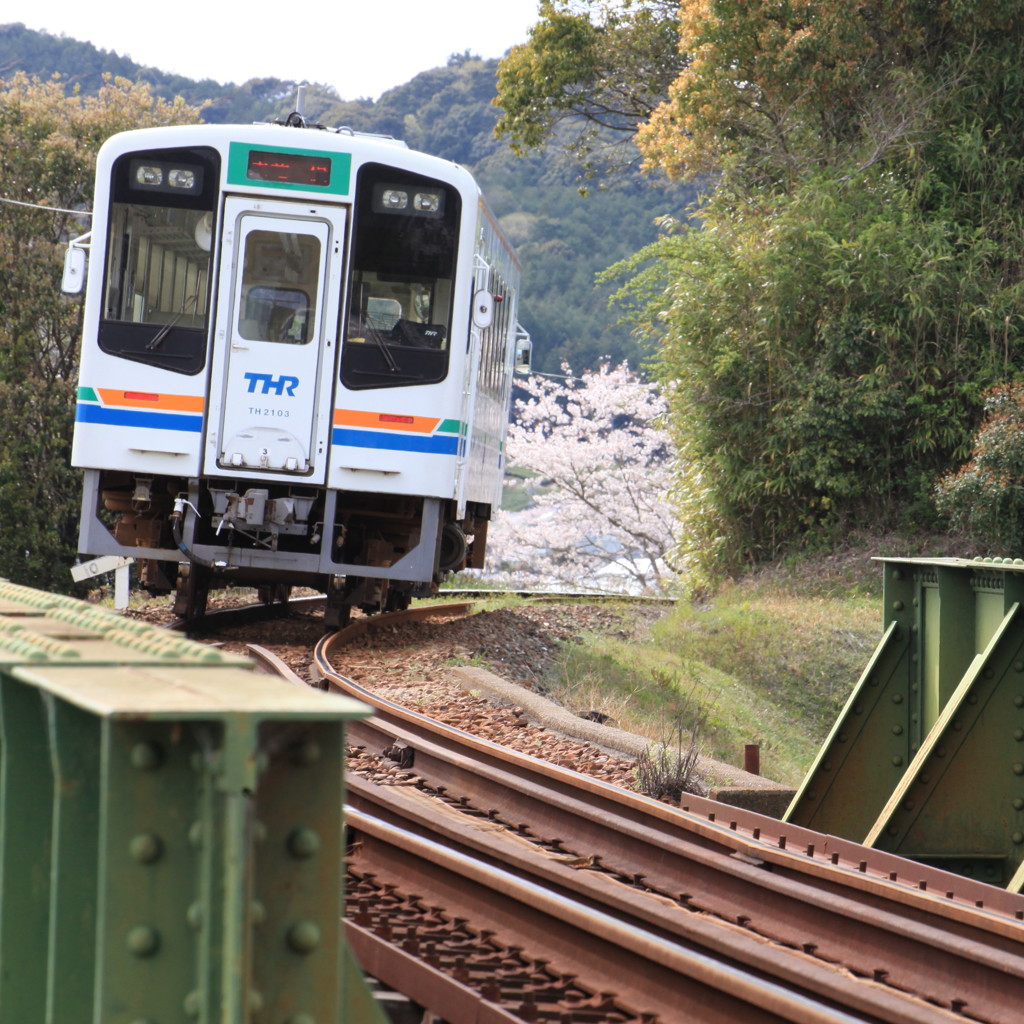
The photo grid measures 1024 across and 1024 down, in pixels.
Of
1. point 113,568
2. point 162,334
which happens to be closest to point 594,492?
point 113,568

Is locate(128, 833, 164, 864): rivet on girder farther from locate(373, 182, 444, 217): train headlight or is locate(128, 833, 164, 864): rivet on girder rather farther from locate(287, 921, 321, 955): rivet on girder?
locate(373, 182, 444, 217): train headlight

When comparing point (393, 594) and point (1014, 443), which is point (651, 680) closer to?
point (393, 594)

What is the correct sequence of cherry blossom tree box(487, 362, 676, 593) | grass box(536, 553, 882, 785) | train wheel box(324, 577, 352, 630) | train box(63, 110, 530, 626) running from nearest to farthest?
1. train box(63, 110, 530, 626)
2. grass box(536, 553, 882, 785)
3. train wheel box(324, 577, 352, 630)
4. cherry blossom tree box(487, 362, 676, 593)

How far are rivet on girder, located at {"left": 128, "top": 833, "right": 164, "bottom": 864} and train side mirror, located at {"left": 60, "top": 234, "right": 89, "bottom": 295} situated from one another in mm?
8699

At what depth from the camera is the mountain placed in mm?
57812

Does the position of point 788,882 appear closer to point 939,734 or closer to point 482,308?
point 939,734

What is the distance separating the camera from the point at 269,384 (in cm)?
985

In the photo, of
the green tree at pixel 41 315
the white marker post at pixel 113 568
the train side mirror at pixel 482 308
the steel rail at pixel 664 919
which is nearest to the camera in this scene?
the steel rail at pixel 664 919

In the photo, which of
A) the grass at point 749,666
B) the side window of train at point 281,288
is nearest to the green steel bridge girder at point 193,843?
the grass at point 749,666

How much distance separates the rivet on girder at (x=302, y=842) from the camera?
1922mm

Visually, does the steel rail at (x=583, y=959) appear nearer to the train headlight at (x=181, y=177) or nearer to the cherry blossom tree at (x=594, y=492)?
the train headlight at (x=181, y=177)

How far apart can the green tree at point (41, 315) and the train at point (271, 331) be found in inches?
399

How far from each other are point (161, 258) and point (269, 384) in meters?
1.34

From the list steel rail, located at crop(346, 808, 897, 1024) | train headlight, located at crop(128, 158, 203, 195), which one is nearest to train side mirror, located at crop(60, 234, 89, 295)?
train headlight, located at crop(128, 158, 203, 195)
